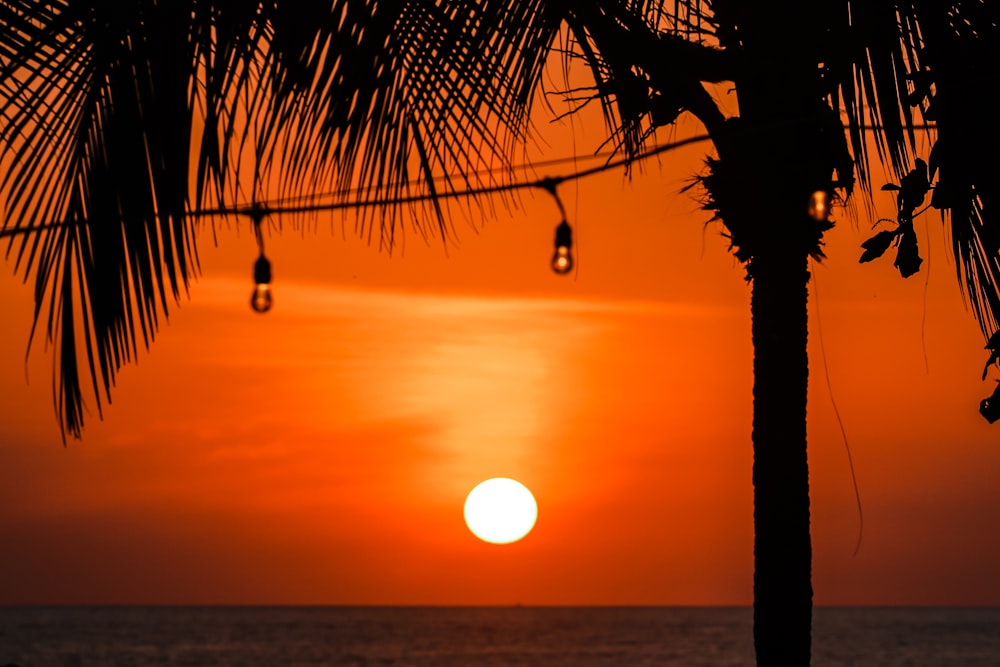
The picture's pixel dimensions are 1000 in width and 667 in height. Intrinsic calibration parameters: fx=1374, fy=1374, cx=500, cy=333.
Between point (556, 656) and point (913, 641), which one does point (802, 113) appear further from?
point (913, 641)

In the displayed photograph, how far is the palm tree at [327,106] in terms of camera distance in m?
3.56

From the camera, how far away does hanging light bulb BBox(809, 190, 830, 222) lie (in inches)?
163

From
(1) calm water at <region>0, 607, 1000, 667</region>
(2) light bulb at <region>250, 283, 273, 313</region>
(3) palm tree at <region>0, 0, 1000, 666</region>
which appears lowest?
(1) calm water at <region>0, 607, 1000, 667</region>

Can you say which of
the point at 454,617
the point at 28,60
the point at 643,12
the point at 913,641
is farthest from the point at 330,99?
the point at 454,617

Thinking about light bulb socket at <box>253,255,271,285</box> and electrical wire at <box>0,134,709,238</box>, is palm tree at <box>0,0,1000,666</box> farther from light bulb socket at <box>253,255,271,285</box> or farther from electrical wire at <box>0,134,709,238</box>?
light bulb socket at <box>253,255,271,285</box>

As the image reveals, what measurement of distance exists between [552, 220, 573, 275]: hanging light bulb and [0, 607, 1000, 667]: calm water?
52927mm

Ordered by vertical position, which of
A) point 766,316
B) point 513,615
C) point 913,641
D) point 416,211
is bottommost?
point 513,615

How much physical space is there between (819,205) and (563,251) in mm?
1320

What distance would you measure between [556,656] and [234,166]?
62.0 meters

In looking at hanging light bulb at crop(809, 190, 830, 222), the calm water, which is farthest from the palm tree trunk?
the calm water

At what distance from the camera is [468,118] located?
12.0 ft

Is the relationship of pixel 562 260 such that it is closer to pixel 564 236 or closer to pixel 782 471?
pixel 564 236

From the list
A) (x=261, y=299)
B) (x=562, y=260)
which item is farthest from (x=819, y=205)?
(x=261, y=299)

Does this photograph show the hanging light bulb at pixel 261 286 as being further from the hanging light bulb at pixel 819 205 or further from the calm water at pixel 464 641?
the calm water at pixel 464 641
